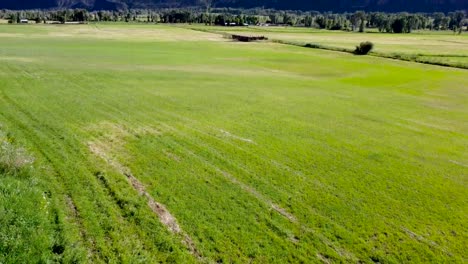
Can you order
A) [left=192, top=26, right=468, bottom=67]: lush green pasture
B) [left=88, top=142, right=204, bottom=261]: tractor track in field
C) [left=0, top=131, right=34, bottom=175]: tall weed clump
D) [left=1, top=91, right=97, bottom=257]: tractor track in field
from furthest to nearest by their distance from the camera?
1. [left=192, top=26, right=468, bottom=67]: lush green pasture
2. [left=0, top=131, right=34, bottom=175]: tall weed clump
3. [left=88, top=142, right=204, bottom=261]: tractor track in field
4. [left=1, top=91, right=97, bottom=257]: tractor track in field

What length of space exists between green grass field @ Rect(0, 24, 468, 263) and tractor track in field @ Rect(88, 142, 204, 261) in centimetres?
8

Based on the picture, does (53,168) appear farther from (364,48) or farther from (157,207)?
(364,48)

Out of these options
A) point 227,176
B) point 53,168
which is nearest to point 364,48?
point 227,176

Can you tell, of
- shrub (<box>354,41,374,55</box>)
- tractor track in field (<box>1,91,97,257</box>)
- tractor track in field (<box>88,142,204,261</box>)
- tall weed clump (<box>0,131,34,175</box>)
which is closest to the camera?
tractor track in field (<box>1,91,97,257</box>)

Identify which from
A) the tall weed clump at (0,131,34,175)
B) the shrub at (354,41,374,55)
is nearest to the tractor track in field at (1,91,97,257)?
the tall weed clump at (0,131,34,175)

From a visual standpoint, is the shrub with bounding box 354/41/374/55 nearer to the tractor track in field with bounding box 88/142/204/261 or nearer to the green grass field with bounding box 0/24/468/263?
the green grass field with bounding box 0/24/468/263

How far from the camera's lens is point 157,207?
52.6ft

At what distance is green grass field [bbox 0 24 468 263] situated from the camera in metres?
13.7

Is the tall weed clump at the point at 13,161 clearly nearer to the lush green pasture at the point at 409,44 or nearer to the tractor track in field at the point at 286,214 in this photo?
the tractor track in field at the point at 286,214

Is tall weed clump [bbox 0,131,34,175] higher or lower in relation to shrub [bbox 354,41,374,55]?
lower

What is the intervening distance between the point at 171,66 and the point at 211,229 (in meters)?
47.8

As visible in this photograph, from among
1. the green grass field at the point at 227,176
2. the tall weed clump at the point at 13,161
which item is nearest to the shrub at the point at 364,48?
the green grass field at the point at 227,176

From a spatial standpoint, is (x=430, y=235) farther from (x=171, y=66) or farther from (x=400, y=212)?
(x=171, y=66)

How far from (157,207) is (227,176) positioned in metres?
4.44
